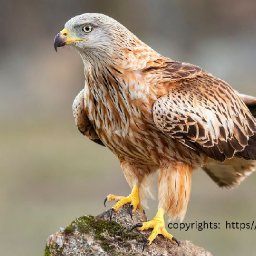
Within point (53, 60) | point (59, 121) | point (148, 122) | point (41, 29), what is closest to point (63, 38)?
point (148, 122)

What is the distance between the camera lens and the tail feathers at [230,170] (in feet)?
43.0

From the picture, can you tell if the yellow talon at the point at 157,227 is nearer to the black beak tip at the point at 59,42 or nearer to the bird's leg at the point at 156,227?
the bird's leg at the point at 156,227

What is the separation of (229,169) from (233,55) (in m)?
29.5

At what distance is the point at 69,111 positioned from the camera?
3375 cm

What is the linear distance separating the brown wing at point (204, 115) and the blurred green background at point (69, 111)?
5732 millimetres

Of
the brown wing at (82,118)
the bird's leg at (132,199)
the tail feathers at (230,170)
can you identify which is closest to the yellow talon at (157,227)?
the bird's leg at (132,199)

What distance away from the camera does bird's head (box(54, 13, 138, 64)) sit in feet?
38.3

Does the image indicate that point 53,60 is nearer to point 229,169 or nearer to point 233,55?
point 233,55

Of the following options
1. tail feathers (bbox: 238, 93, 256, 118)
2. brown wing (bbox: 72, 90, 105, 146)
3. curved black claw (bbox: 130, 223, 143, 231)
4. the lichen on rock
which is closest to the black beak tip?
brown wing (bbox: 72, 90, 105, 146)

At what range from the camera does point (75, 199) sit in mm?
23109

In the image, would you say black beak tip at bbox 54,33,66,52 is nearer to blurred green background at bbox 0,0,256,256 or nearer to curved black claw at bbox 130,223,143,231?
curved black claw at bbox 130,223,143,231

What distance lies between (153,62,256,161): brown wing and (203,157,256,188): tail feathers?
1.83 ft

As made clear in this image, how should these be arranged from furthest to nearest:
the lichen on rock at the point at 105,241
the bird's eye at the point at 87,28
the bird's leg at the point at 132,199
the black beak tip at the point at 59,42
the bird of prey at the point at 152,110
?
the bird's leg at the point at 132,199, the bird of prey at the point at 152,110, the bird's eye at the point at 87,28, the black beak tip at the point at 59,42, the lichen on rock at the point at 105,241

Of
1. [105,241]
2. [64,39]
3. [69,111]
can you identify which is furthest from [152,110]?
[69,111]
